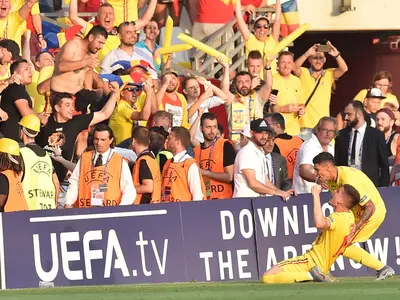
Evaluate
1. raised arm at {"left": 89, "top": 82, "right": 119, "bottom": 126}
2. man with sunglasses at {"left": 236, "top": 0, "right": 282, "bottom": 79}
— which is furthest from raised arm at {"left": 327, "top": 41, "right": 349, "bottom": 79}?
raised arm at {"left": 89, "top": 82, "right": 119, "bottom": 126}

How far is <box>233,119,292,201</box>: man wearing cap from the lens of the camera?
14.9m

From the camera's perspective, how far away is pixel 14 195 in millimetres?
13461

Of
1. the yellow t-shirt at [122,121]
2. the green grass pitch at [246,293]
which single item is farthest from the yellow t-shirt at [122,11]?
the green grass pitch at [246,293]

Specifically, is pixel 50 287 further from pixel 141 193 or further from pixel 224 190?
pixel 224 190

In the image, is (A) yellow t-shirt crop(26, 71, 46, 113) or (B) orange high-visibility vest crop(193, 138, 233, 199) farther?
(A) yellow t-shirt crop(26, 71, 46, 113)

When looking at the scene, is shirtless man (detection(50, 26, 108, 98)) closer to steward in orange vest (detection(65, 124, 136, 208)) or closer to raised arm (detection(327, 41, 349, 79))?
steward in orange vest (detection(65, 124, 136, 208))

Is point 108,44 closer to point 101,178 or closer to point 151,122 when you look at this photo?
point 151,122

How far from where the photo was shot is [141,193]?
14.6 m

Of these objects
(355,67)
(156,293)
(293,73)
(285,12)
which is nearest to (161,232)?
(156,293)

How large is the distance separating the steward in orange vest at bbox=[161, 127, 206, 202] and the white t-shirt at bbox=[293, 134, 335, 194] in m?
1.29

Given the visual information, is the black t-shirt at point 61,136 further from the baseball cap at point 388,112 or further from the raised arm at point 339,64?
the raised arm at point 339,64

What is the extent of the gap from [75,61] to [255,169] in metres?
2.44

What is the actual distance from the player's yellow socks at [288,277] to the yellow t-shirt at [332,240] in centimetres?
20

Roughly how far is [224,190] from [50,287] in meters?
2.79
